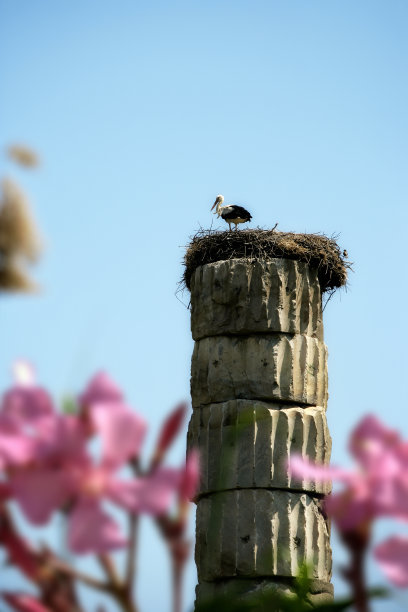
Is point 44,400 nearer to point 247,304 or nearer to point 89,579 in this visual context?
point 89,579

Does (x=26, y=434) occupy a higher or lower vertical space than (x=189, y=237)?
lower

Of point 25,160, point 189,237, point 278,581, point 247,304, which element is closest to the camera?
point 25,160

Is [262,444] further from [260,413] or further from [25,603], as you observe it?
[25,603]

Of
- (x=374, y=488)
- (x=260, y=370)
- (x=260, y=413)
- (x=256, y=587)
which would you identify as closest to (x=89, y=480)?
(x=374, y=488)

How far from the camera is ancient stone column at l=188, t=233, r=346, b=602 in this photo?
702 cm

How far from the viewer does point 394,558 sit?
0.41m

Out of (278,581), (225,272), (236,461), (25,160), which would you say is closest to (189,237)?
(225,272)

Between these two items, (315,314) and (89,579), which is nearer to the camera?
(89,579)

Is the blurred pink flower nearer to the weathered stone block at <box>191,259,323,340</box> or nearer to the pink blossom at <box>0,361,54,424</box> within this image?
the pink blossom at <box>0,361,54,424</box>

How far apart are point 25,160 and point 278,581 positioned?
21.9 ft

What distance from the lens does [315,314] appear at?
25.9 ft

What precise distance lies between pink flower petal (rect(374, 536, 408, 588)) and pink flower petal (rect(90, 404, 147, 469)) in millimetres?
111

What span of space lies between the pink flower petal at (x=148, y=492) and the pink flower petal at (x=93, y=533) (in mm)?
10

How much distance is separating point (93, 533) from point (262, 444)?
693cm
